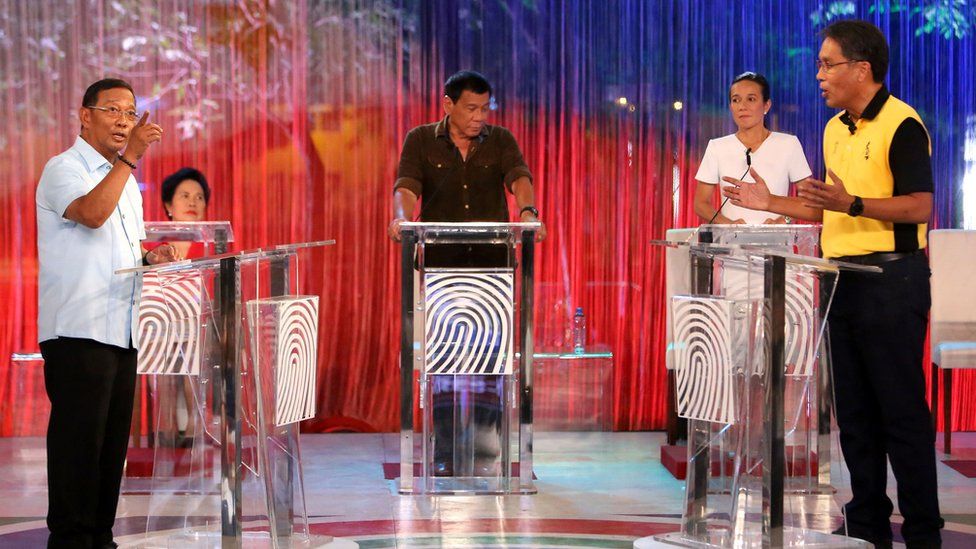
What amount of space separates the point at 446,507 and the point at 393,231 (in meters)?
1.16

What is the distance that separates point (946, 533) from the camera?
461 centimetres

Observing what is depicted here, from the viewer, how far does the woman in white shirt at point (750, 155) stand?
5.73 m

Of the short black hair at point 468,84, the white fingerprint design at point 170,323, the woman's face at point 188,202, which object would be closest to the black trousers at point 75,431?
the white fingerprint design at point 170,323

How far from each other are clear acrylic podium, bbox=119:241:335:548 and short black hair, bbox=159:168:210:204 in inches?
97.9

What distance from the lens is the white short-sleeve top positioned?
573cm

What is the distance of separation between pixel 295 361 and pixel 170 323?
1.43 feet

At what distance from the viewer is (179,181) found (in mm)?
6578

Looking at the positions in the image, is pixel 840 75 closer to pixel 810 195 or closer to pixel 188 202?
pixel 810 195

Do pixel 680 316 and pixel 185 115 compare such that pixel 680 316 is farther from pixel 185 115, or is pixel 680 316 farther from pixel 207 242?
pixel 185 115

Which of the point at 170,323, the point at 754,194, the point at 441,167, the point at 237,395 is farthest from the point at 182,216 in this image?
the point at 754,194

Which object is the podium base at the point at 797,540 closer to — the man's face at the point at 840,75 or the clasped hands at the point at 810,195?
the clasped hands at the point at 810,195

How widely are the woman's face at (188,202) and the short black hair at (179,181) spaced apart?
15 mm

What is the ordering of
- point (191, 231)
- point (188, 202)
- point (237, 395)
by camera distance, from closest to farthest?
point (237, 395) < point (191, 231) < point (188, 202)

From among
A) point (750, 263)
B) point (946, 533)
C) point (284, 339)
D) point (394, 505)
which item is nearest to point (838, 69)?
point (750, 263)
